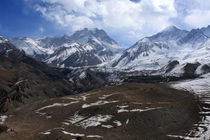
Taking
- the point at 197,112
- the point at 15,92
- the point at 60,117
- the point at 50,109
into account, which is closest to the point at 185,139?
the point at 197,112

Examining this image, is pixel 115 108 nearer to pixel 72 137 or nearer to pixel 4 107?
pixel 72 137

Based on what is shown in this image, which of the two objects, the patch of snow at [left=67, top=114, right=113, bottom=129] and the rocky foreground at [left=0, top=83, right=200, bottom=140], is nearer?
the rocky foreground at [left=0, top=83, right=200, bottom=140]

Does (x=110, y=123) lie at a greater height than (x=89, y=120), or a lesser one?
greater

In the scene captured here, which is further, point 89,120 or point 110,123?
point 89,120

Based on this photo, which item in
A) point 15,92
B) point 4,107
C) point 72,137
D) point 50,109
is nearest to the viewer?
point 72,137

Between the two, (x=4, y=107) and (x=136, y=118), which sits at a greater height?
(x=136, y=118)

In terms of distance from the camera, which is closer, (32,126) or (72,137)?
(72,137)

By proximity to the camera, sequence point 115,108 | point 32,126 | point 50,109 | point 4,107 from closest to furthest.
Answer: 1. point 32,126
2. point 115,108
3. point 50,109
4. point 4,107

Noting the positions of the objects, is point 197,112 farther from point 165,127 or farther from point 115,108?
point 115,108

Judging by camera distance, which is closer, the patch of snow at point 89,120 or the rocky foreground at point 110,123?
the rocky foreground at point 110,123

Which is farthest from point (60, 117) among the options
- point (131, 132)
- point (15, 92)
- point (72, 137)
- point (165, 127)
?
point (15, 92)
